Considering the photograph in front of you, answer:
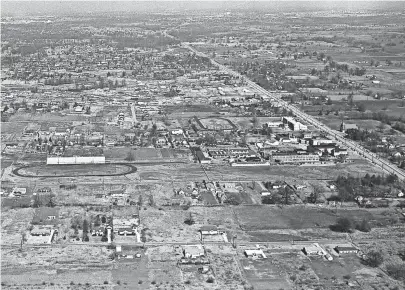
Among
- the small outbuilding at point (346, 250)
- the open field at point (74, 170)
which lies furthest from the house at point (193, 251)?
the open field at point (74, 170)

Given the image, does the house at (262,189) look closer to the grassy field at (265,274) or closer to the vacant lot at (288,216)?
the vacant lot at (288,216)

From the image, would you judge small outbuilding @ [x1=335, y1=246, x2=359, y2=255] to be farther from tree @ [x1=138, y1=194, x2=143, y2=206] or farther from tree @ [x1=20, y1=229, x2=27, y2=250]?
tree @ [x1=20, y1=229, x2=27, y2=250]

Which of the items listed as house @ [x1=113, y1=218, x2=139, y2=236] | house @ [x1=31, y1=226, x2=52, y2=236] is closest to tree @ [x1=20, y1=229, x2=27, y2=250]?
house @ [x1=31, y1=226, x2=52, y2=236]

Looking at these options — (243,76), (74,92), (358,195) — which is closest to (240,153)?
(358,195)

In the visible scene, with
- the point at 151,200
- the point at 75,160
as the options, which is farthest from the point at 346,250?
the point at 75,160

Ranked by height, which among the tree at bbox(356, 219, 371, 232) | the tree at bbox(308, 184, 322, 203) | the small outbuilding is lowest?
the tree at bbox(308, 184, 322, 203)

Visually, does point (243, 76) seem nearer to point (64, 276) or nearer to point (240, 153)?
point (240, 153)
